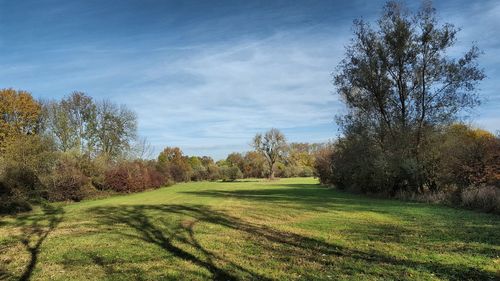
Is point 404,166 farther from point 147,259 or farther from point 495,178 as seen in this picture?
point 147,259

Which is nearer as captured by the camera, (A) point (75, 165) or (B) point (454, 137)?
(B) point (454, 137)

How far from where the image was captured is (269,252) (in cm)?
883

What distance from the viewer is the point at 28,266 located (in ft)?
27.2

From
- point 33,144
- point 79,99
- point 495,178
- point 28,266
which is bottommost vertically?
point 28,266

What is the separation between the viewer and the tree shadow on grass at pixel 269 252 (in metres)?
6.94

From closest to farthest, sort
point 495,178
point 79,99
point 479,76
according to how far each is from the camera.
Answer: point 495,178, point 479,76, point 79,99

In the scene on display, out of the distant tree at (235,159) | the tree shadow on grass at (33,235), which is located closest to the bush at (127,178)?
the tree shadow on grass at (33,235)

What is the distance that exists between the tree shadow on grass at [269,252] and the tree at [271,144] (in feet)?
227

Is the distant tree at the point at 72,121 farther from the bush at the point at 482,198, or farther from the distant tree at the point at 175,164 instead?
the bush at the point at 482,198

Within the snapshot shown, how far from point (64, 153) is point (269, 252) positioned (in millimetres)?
28696

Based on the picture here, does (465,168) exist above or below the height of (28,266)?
above

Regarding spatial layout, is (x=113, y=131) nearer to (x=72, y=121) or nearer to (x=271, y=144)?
(x=72, y=121)

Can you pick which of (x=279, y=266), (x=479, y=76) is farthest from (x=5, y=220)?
(x=479, y=76)

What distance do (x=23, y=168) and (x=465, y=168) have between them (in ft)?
92.6
